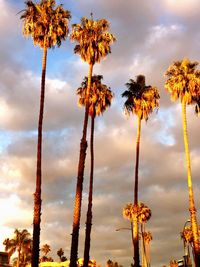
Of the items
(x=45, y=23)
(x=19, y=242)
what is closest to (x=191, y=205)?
(x=45, y=23)

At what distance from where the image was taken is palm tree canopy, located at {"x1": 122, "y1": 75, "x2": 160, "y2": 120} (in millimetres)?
55938

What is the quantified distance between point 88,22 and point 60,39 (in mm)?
6032

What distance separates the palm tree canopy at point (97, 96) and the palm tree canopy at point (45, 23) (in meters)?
13.5

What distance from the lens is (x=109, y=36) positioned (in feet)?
155

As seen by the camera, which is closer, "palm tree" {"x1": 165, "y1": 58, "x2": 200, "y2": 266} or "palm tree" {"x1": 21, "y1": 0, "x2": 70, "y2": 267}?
"palm tree" {"x1": 21, "y1": 0, "x2": 70, "y2": 267}

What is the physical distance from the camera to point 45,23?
41844 mm

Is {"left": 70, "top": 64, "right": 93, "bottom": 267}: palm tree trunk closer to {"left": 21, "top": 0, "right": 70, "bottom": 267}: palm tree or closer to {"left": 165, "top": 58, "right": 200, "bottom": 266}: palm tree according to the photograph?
{"left": 21, "top": 0, "right": 70, "bottom": 267}: palm tree

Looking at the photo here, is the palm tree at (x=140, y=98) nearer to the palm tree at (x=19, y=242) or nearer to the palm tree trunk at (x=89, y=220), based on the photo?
the palm tree trunk at (x=89, y=220)

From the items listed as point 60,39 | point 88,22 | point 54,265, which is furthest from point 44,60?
point 54,265

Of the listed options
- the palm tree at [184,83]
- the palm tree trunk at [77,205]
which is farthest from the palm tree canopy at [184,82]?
the palm tree trunk at [77,205]

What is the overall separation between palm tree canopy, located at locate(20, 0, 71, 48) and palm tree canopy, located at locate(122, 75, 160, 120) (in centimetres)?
1647

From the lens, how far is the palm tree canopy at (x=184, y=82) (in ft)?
165

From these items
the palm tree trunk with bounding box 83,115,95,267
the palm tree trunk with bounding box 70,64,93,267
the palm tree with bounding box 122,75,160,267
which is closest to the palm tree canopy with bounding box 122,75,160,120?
the palm tree with bounding box 122,75,160,267

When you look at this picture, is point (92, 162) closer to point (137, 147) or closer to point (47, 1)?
point (137, 147)
